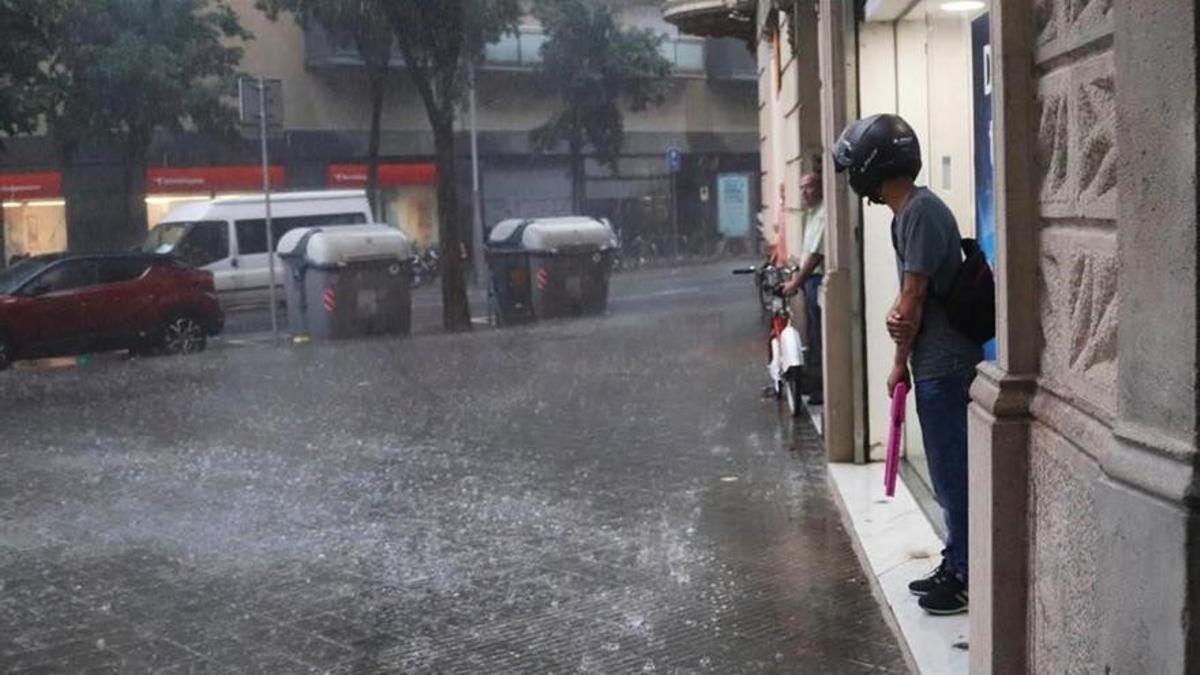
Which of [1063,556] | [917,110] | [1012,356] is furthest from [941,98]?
[1063,556]

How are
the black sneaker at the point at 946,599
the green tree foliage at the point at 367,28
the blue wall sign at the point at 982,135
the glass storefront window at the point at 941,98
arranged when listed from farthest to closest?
the green tree foliage at the point at 367,28, the glass storefront window at the point at 941,98, the blue wall sign at the point at 982,135, the black sneaker at the point at 946,599

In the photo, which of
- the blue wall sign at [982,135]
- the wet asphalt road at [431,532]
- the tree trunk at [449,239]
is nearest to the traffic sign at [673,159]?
the tree trunk at [449,239]

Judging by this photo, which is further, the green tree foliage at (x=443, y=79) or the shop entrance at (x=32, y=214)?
the shop entrance at (x=32, y=214)

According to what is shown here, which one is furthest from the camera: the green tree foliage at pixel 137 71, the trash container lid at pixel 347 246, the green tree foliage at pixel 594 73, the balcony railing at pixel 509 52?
the green tree foliage at pixel 594 73

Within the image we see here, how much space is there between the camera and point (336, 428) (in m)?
12.2

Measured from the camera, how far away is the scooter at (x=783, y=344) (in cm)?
1105

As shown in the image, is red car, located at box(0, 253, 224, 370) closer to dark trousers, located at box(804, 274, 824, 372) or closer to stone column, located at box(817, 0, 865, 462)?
dark trousers, located at box(804, 274, 824, 372)

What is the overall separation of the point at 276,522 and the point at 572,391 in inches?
223

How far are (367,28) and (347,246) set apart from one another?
880 centimetres

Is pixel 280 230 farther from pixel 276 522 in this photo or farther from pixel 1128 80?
pixel 1128 80

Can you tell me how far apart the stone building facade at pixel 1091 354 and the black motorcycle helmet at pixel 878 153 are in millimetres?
1425

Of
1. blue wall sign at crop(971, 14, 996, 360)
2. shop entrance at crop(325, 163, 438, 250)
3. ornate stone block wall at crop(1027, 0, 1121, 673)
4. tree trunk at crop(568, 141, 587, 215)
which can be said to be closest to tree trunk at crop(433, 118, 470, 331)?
blue wall sign at crop(971, 14, 996, 360)

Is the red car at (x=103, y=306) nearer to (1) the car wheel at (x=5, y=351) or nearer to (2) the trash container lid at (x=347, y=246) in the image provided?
(1) the car wheel at (x=5, y=351)

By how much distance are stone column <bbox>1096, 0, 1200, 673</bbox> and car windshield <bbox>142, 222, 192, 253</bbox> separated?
25053 millimetres
